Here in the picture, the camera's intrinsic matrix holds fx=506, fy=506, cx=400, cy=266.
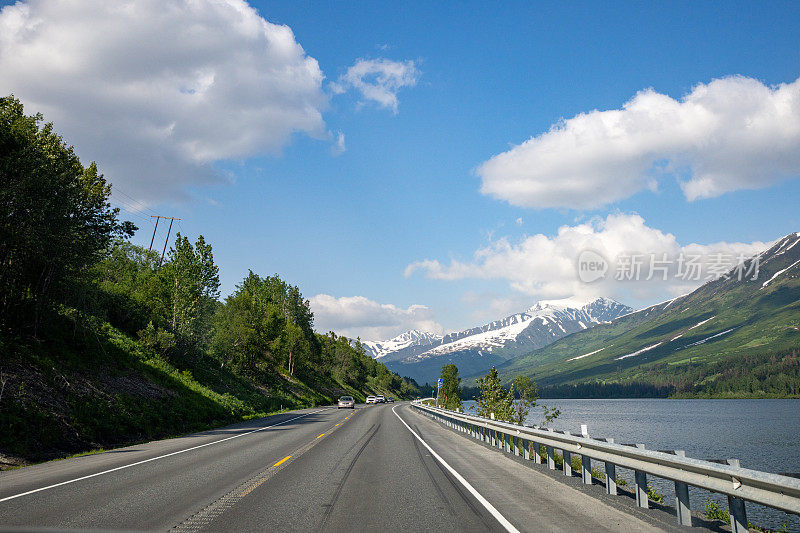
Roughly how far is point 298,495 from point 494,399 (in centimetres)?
2607

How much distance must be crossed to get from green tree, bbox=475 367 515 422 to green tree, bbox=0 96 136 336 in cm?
2223

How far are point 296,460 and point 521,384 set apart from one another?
1823 cm

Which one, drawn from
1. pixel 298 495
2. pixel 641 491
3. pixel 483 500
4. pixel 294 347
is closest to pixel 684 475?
pixel 641 491

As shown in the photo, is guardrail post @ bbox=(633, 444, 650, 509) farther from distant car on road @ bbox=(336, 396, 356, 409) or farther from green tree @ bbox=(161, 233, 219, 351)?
distant car on road @ bbox=(336, 396, 356, 409)

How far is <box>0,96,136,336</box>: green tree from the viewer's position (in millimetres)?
17922

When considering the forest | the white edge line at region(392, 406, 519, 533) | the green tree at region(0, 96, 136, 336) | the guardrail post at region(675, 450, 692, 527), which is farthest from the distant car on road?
the guardrail post at region(675, 450, 692, 527)

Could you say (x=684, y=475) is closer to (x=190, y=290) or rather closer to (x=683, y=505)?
(x=683, y=505)

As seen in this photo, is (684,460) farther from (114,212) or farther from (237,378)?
(237,378)

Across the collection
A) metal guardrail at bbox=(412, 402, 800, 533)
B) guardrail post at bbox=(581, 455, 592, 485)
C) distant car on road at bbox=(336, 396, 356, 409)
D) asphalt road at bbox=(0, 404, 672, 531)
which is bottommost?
distant car on road at bbox=(336, 396, 356, 409)

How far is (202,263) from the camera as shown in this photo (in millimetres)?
42844

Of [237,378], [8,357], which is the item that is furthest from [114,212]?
[237,378]

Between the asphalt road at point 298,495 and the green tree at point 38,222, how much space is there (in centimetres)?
922

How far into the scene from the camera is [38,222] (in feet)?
59.3

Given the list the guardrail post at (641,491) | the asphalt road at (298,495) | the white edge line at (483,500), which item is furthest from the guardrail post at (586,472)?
the white edge line at (483,500)
